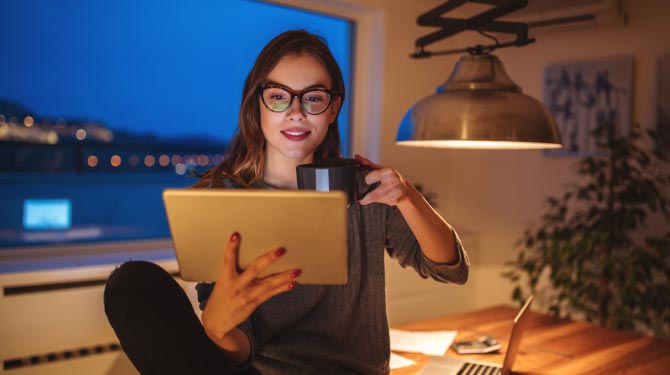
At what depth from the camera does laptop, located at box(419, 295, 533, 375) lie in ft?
4.84

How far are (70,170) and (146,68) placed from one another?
0.65m

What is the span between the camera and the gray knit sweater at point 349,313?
1.38m

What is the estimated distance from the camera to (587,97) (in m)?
3.34

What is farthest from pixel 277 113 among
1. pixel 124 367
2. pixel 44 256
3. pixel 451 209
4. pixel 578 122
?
pixel 451 209

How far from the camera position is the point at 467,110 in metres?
1.23

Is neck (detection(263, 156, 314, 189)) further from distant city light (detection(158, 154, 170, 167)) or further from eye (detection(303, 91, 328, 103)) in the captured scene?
distant city light (detection(158, 154, 170, 167))

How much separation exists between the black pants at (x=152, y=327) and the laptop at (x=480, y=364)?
0.71 m

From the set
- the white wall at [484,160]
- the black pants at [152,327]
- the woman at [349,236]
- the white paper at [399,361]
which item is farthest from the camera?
the white wall at [484,160]

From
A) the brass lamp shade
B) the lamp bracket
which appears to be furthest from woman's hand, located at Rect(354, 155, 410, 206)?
the lamp bracket

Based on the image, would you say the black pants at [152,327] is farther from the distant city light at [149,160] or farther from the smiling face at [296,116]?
the distant city light at [149,160]

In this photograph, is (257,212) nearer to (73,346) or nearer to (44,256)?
(73,346)

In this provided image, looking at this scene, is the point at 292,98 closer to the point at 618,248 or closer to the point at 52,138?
the point at 52,138

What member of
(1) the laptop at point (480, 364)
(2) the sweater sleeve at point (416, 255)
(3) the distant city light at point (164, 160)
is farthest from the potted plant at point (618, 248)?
(3) the distant city light at point (164, 160)

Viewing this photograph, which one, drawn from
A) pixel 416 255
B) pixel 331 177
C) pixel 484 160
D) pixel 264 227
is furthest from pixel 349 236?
pixel 484 160
